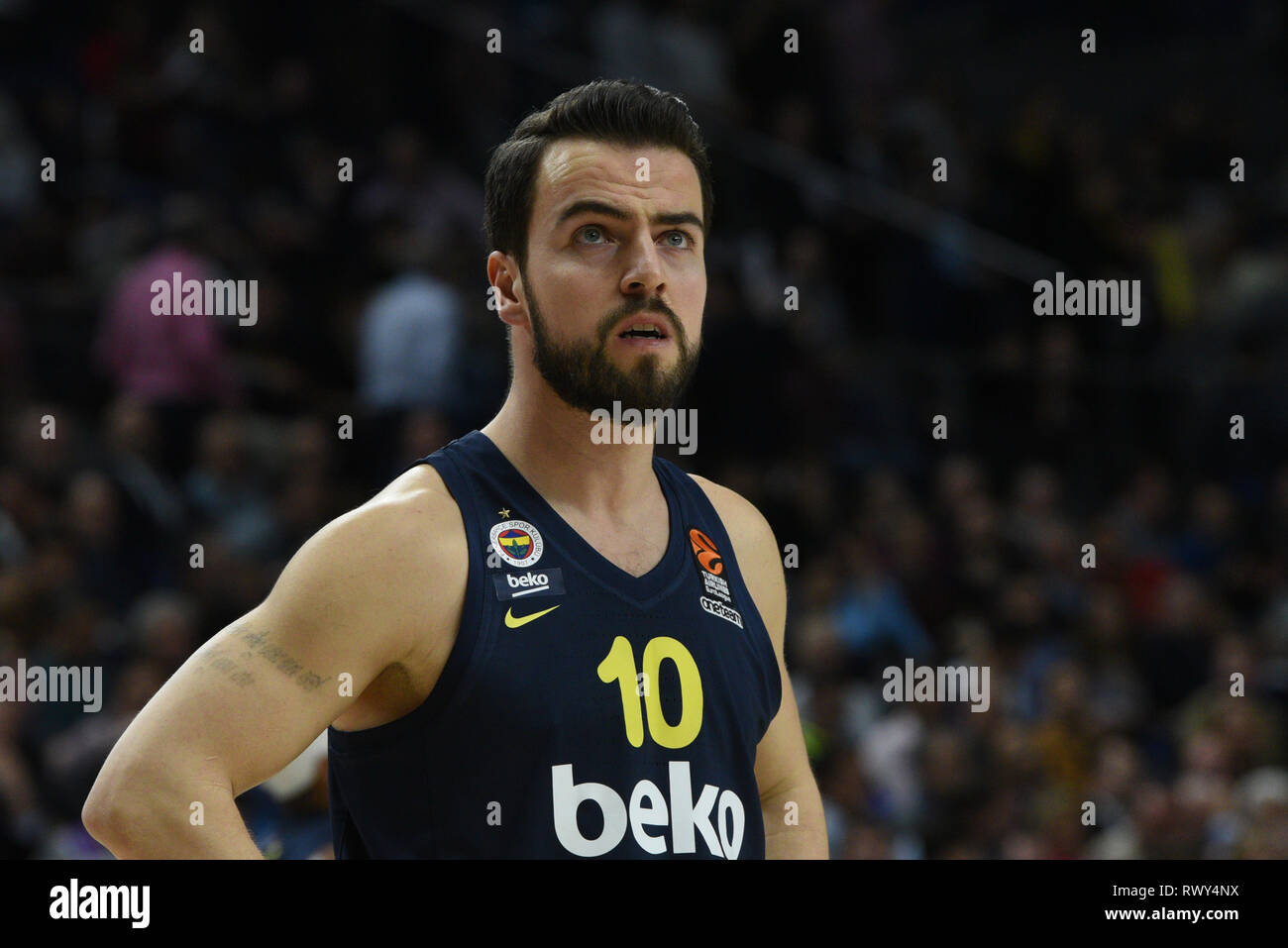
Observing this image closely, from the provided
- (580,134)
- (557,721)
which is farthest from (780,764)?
(580,134)

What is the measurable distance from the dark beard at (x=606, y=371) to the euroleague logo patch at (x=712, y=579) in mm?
293

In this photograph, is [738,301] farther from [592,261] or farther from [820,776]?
[592,261]

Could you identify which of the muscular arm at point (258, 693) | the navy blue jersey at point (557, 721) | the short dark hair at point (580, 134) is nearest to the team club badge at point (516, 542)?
the navy blue jersey at point (557, 721)

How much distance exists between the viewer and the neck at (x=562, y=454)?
288 centimetres

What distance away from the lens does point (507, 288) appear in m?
2.96

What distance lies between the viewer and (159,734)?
2.41 m

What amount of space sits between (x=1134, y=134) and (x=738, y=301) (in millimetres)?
4245

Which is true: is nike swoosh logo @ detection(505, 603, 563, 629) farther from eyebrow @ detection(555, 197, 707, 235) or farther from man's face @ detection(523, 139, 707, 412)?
eyebrow @ detection(555, 197, 707, 235)

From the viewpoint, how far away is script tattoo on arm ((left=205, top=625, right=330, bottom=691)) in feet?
8.07

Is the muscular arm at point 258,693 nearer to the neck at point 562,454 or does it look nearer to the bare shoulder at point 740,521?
the neck at point 562,454

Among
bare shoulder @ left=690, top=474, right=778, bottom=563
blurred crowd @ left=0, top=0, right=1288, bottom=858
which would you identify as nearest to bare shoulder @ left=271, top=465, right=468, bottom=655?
bare shoulder @ left=690, top=474, right=778, bottom=563

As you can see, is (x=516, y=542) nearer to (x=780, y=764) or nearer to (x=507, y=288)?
(x=507, y=288)
